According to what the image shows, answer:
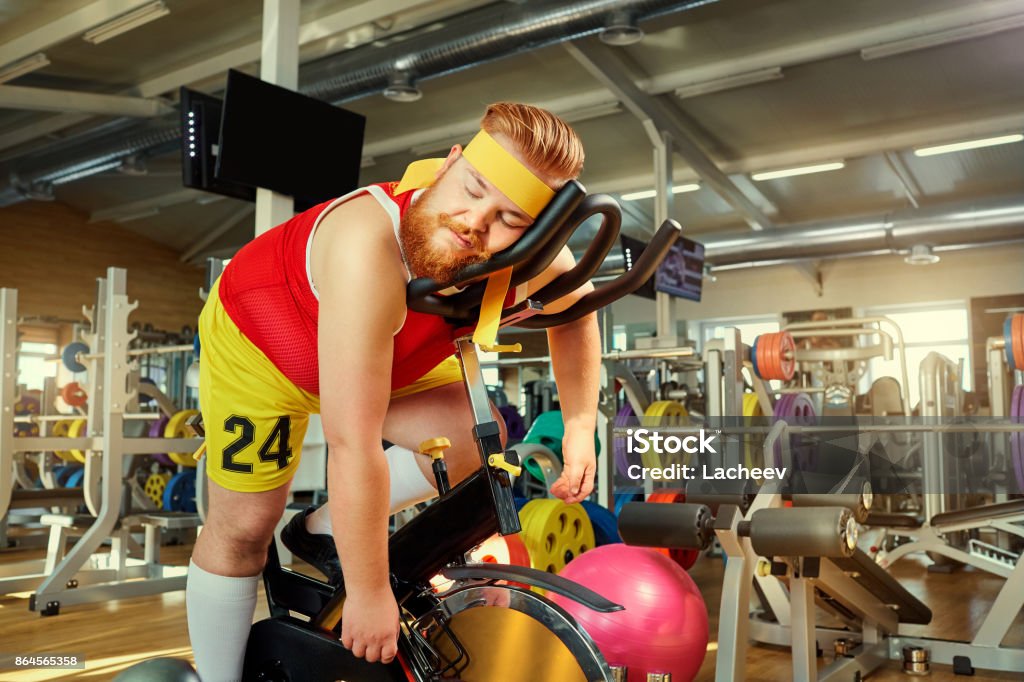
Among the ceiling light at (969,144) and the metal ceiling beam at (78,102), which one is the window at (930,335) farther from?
the metal ceiling beam at (78,102)

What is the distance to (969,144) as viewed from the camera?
8.04 m

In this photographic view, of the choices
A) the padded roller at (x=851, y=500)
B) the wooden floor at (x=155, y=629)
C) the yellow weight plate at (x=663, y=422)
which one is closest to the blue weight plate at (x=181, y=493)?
→ the wooden floor at (x=155, y=629)

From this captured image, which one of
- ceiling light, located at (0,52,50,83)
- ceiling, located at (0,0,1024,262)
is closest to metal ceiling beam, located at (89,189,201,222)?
ceiling, located at (0,0,1024,262)

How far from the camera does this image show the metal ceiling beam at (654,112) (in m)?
6.48

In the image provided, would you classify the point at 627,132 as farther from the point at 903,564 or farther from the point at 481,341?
the point at 481,341

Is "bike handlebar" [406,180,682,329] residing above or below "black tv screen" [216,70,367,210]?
below

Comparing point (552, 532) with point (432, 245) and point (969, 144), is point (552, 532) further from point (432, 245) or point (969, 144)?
point (969, 144)

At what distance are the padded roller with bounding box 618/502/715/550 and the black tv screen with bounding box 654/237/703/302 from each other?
196 inches

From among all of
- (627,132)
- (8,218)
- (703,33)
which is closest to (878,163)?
(627,132)

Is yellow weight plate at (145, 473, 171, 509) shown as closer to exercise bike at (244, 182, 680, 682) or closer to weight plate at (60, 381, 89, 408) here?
weight plate at (60, 381, 89, 408)

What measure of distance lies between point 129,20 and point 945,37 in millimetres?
5461

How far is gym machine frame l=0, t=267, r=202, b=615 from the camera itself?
12.1 ft

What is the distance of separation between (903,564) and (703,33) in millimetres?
3938

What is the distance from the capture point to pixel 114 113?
23.3ft
